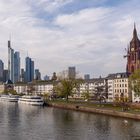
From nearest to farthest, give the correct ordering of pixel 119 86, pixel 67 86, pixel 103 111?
1. pixel 103 111
2. pixel 67 86
3. pixel 119 86

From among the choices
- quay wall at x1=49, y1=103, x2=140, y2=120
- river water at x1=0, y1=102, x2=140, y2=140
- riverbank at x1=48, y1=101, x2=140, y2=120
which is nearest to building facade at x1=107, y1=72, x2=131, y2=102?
quay wall at x1=49, y1=103, x2=140, y2=120

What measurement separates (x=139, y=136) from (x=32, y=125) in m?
28.8

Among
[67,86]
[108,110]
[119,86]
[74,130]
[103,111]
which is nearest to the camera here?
[74,130]

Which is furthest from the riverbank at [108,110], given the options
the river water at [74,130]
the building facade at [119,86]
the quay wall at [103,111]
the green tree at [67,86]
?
the building facade at [119,86]

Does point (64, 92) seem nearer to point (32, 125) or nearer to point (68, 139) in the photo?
point (32, 125)

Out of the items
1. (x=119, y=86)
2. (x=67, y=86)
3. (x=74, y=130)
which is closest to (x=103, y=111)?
(x=74, y=130)

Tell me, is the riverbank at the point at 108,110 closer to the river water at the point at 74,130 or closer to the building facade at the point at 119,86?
the river water at the point at 74,130

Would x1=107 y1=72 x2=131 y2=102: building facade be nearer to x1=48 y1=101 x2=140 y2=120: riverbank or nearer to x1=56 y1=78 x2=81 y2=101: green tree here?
x1=56 y1=78 x2=81 y2=101: green tree

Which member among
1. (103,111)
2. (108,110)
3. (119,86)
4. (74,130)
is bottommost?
(74,130)

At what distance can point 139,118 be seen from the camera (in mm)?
98562

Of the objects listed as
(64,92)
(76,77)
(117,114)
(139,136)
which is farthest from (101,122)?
(76,77)

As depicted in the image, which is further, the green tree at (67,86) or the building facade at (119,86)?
the building facade at (119,86)

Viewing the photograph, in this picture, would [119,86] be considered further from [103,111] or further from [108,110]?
[108,110]

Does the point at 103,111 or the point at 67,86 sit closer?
the point at 103,111
